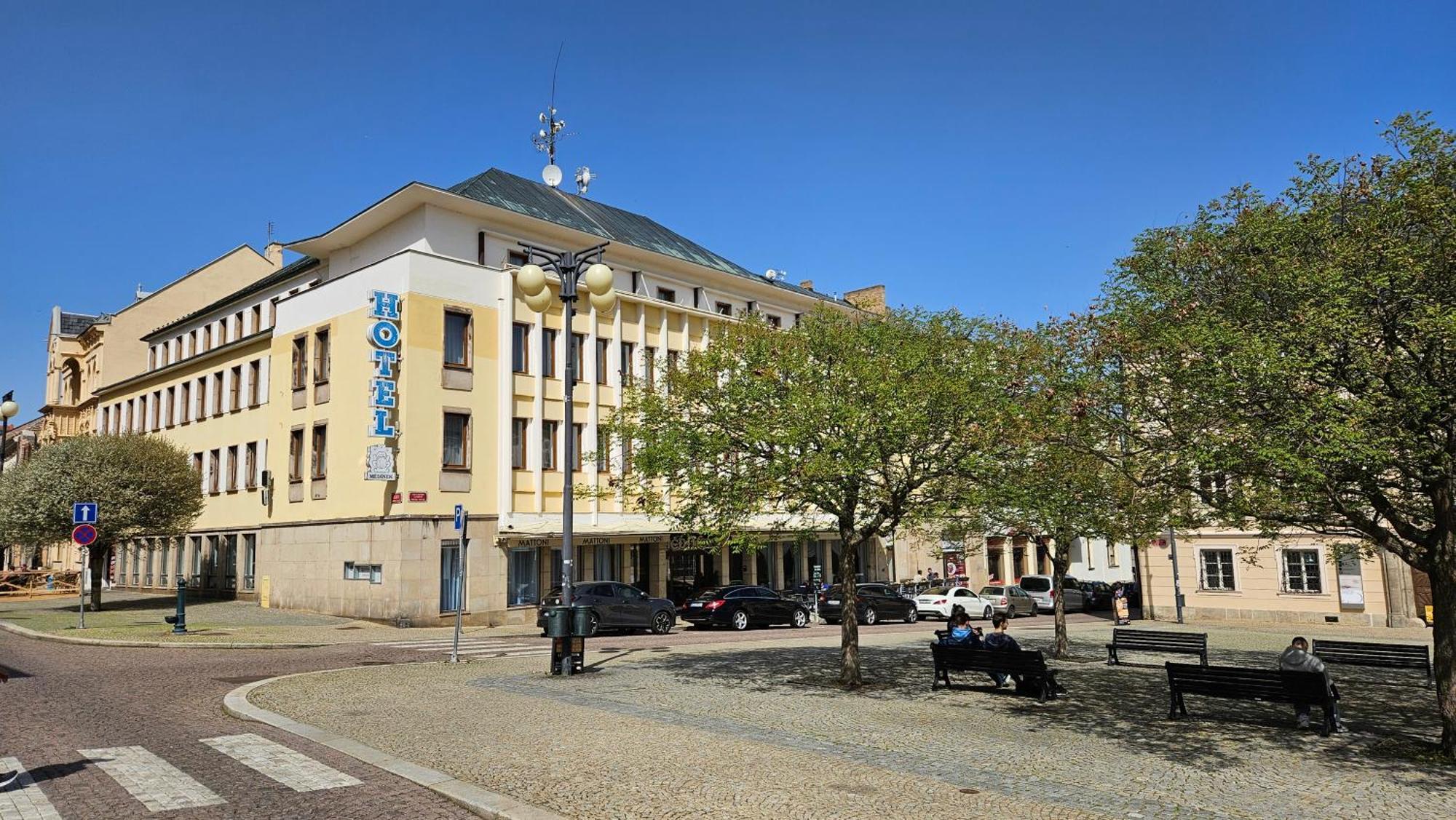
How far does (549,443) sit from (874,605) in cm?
1241

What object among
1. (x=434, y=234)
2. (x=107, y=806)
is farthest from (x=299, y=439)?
(x=107, y=806)

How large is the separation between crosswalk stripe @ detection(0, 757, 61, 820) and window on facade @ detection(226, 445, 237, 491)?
1299 inches

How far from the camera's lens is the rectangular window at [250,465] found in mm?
37281

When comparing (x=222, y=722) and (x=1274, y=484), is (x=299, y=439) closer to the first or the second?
(x=222, y=722)

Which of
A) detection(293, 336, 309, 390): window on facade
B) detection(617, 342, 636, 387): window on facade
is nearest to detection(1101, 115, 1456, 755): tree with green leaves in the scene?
detection(617, 342, 636, 387): window on facade

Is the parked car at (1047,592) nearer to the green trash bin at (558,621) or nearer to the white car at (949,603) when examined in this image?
the white car at (949,603)

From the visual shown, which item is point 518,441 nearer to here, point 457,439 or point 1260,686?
point 457,439

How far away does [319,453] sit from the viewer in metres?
32.8

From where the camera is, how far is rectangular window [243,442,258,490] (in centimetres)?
3728

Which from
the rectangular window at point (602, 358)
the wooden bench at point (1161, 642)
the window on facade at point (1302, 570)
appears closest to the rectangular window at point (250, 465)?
the rectangular window at point (602, 358)

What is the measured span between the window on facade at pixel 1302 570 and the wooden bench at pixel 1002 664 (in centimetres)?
2207

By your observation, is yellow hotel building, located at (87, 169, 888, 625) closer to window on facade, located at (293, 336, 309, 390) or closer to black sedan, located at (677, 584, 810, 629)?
window on facade, located at (293, 336, 309, 390)

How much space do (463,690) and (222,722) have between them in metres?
3.54

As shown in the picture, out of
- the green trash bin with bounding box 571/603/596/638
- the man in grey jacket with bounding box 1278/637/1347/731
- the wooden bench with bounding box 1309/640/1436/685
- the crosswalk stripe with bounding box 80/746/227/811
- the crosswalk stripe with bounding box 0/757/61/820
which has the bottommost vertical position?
the wooden bench with bounding box 1309/640/1436/685
